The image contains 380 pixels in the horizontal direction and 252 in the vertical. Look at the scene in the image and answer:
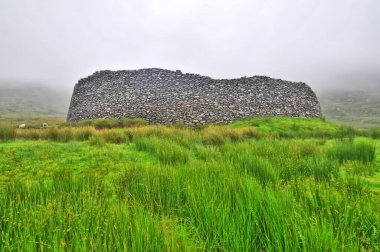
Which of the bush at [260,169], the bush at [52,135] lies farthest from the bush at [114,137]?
the bush at [260,169]

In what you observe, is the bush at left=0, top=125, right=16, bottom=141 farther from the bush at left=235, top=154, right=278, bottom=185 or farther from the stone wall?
the stone wall

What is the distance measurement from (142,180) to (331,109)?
224m

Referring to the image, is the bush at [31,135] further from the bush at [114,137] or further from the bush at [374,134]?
the bush at [374,134]

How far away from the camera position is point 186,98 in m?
22.7

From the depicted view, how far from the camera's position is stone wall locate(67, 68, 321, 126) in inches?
882

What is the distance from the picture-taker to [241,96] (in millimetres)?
23297

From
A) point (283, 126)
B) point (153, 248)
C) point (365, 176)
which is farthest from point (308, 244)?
point (283, 126)

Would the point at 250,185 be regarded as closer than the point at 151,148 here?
Yes

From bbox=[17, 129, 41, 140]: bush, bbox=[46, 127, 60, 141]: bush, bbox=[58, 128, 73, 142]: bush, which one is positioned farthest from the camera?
bbox=[17, 129, 41, 140]: bush

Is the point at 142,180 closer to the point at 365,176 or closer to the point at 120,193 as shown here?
the point at 120,193

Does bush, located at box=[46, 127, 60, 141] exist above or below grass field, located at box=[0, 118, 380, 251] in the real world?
below

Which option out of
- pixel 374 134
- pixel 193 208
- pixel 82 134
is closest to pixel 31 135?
pixel 82 134

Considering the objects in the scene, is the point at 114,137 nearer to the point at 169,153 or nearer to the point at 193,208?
the point at 169,153

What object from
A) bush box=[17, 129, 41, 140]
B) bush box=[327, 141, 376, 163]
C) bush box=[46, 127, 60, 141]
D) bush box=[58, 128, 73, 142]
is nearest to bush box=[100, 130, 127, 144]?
bush box=[58, 128, 73, 142]
